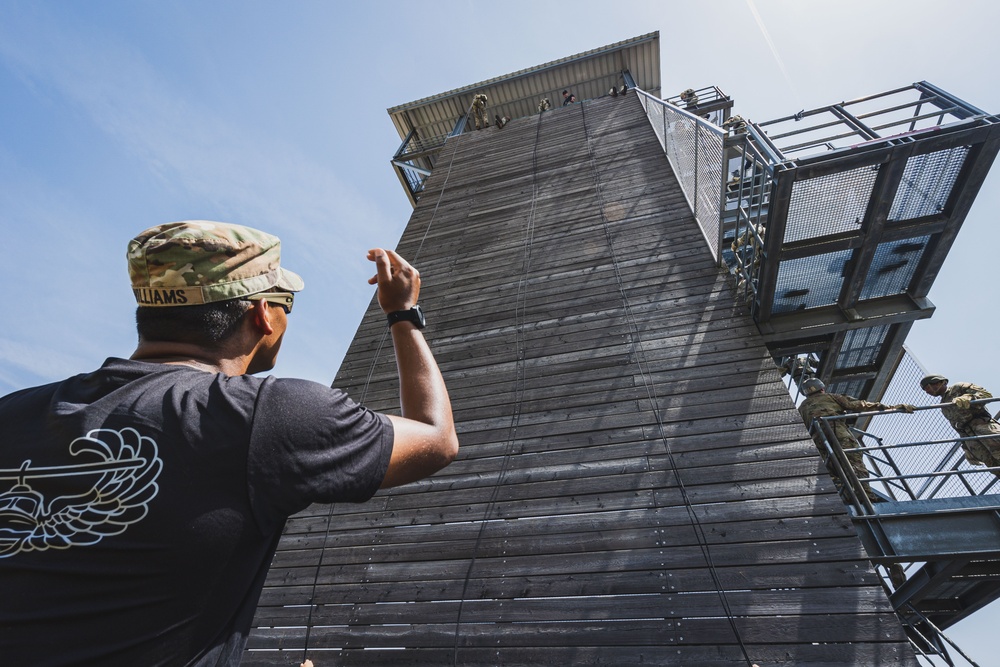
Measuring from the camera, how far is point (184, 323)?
1255 millimetres

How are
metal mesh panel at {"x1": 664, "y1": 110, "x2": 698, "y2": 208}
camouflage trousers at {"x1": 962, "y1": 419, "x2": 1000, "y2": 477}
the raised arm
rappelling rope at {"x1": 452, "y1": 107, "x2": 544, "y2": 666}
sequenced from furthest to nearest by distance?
metal mesh panel at {"x1": 664, "y1": 110, "x2": 698, "y2": 208}
camouflage trousers at {"x1": 962, "y1": 419, "x2": 1000, "y2": 477}
rappelling rope at {"x1": 452, "y1": 107, "x2": 544, "y2": 666}
the raised arm

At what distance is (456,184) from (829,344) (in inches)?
272

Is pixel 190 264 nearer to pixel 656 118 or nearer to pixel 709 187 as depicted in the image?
pixel 709 187

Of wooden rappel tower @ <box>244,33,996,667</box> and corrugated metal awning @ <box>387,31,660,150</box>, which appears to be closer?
wooden rappel tower @ <box>244,33,996,667</box>

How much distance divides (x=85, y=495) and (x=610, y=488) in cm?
375

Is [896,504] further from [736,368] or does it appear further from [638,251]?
[638,251]

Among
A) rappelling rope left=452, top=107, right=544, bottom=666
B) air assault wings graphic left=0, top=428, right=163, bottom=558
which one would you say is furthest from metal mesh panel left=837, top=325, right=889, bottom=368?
air assault wings graphic left=0, top=428, right=163, bottom=558

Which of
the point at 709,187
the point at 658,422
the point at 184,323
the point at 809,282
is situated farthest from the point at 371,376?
the point at 184,323

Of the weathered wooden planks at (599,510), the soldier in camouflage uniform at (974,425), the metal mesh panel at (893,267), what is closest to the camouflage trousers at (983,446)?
the soldier in camouflage uniform at (974,425)

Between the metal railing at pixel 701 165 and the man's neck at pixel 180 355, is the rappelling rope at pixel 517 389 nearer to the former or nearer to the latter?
the metal railing at pixel 701 165

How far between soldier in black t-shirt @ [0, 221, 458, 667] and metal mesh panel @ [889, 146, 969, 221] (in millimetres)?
4661

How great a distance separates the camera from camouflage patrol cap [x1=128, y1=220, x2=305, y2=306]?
1221 mm

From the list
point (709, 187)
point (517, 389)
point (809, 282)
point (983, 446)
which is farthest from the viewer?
point (709, 187)

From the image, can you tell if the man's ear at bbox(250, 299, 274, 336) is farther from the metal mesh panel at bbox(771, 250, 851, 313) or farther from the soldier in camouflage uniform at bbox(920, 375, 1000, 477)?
the soldier in camouflage uniform at bbox(920, 375, 1000, 477)
